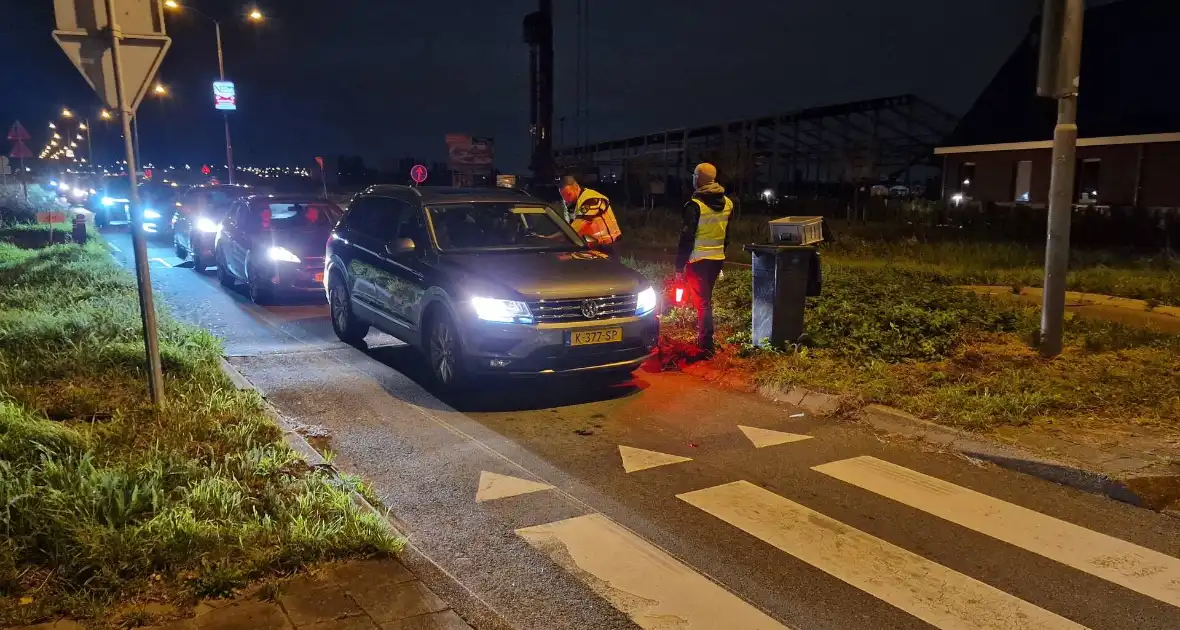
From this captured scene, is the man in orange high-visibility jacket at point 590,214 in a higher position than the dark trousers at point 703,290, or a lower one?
higher

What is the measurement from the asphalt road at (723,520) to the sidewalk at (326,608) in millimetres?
314

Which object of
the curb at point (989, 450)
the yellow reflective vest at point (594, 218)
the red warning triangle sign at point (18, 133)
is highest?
the red warning triangle sign at point (18, 133)

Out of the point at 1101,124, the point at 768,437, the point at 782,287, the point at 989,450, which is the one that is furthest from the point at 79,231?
the point at 1101,124

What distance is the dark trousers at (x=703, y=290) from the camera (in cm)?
869

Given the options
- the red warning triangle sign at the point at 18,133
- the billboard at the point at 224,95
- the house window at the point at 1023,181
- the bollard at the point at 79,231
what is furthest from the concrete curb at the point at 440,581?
the billboard at the point at 224,95

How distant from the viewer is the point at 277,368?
28.2 feet

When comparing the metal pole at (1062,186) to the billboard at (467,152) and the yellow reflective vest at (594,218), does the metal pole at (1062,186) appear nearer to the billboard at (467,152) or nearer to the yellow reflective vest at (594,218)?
the yellow reflective vest at (594,218)

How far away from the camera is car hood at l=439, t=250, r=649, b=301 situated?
7.08 metres

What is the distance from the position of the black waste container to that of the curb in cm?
78

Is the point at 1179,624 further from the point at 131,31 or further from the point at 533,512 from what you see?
the point at 131,31

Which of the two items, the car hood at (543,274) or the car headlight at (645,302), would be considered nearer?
the car hood at (543,274)

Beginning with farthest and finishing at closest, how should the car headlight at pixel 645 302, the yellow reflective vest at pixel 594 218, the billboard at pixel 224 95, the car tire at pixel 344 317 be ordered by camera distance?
the billboard at pixel 224 95 < the yellow reflective vest at pixel 594 218 < the car tire at pixel 344 317 < the car headlight at pixel 645 302

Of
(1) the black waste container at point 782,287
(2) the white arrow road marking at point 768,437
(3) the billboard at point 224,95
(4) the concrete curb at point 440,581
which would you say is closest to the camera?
(4) the concrete curb at point 440,581

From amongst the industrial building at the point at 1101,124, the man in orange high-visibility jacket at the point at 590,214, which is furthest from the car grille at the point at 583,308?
the industrial building at the point at 1101,124
